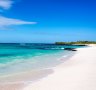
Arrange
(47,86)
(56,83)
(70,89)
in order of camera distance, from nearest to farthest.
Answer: (70,89) → (47,86) → (56,83)

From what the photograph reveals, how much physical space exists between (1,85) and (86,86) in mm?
3515

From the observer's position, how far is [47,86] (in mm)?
7977

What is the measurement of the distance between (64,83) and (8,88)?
2367 mm

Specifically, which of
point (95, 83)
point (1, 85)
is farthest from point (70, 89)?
point (1, 85)

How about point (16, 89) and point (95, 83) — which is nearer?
point (16, 89)

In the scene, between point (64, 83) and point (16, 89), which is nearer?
point (16, 89)

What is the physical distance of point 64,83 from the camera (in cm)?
845

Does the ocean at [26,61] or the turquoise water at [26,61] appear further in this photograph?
the turquoise water at [26,61]

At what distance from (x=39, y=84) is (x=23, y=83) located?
0.81 m

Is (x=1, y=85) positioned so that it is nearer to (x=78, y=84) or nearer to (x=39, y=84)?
(x=39, y=84)

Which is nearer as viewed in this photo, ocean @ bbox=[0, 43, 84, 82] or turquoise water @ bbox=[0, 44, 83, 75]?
ocean @ bbox=[0, 43, 84, 82]

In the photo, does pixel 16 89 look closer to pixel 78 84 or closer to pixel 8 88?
pixel 8 88

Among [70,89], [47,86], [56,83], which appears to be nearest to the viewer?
[70,89]

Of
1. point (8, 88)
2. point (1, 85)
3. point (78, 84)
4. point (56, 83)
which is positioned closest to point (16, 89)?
point (8, 88)
